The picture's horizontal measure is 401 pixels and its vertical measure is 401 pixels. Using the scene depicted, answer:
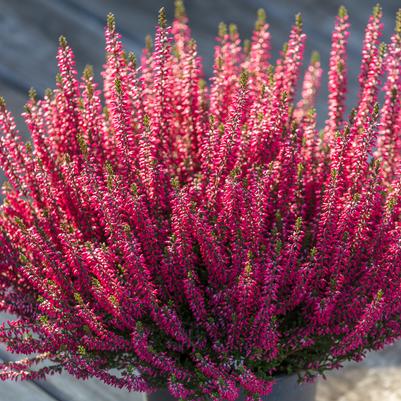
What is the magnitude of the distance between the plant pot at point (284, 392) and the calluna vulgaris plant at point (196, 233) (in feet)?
0.06

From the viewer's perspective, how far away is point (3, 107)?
42.0 inches

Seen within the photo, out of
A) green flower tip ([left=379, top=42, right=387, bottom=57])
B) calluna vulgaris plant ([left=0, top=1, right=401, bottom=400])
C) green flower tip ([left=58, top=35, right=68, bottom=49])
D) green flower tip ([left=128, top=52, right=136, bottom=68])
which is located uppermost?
green flower tip ([left=379, top=42, right=387, bottom=57])

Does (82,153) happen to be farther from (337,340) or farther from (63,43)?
(337,340)

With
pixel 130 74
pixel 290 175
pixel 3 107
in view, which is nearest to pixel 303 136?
pixel 290 175

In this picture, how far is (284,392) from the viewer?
1.15 m

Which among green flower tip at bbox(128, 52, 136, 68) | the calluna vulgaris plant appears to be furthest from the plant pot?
green flower tip at bbox(128, 52, 136, 68)

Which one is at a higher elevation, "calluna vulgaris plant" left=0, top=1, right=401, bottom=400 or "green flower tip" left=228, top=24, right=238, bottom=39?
"green flower tip" left=228, top=24, right=238, bottom=39

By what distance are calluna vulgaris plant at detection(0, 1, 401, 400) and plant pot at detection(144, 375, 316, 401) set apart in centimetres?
2

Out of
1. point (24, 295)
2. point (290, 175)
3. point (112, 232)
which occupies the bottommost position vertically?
point (24, 295)

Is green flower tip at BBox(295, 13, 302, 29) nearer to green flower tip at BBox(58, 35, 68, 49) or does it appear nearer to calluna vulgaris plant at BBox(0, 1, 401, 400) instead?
calluna vulgaris plant at BBox(0, 1, 401, 400)

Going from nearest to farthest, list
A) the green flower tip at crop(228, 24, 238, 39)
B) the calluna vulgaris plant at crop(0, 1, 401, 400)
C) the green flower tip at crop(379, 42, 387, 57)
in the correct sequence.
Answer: the calluna vulgaris plant at crop(0, 1, 401, 400), the green flower tip at crop(379, 42, 387, 57), the green flower tip at crop(228, 24, 238, 39)

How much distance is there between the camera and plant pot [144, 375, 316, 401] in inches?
44.4

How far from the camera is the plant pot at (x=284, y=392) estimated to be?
1128mm

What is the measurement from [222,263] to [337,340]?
0.69ft
